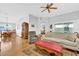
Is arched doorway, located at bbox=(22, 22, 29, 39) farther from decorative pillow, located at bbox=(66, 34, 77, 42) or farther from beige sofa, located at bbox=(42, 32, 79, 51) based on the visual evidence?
decorative pillow, located at bbox=(66, 34, 77, 42)

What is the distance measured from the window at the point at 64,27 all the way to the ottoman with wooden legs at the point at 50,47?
0.32 metres

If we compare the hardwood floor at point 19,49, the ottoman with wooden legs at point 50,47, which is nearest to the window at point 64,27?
the ottoman with wooden legs at point 50,47

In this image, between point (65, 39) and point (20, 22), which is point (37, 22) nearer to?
point (20, 22)

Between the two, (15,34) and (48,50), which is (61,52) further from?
(15,34)

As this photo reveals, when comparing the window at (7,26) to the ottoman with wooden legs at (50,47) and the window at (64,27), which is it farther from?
the window at (64,27)

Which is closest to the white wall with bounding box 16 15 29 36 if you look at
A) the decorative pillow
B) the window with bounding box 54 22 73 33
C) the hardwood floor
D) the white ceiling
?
the white ceiling

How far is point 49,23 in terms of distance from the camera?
238 centimetres

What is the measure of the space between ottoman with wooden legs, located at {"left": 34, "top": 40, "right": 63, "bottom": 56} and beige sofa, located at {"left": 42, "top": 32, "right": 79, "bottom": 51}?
0.29ft

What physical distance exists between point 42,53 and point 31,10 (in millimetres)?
990

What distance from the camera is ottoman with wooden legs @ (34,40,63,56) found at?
90.5 inches

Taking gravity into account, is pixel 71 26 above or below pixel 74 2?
below

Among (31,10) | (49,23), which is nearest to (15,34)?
(31,10)

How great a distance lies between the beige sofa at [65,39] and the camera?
2184mm

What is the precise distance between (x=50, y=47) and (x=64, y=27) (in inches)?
21.1
